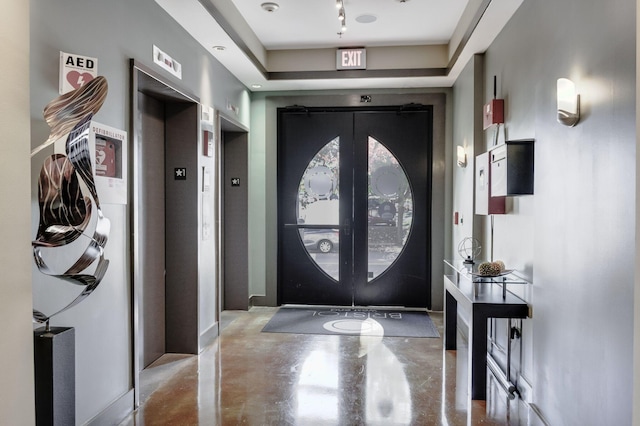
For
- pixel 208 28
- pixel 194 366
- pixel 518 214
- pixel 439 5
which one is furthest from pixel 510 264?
pixel 208 28

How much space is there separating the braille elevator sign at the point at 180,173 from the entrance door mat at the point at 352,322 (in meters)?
1.88

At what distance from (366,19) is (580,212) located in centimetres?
301

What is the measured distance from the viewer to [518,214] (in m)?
3.38

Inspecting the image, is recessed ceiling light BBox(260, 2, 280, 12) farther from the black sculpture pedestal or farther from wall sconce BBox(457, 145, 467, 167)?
the black sculpture pedestal

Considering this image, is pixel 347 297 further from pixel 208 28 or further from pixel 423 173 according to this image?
pixel 208 28

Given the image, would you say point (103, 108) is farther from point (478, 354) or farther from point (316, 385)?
point (478, 354)

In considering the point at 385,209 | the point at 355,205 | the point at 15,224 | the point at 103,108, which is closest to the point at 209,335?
the point at 355,205

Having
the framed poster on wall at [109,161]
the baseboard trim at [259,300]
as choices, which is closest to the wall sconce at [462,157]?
the baseboard trim at [259,300]

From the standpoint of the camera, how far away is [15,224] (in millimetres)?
1700

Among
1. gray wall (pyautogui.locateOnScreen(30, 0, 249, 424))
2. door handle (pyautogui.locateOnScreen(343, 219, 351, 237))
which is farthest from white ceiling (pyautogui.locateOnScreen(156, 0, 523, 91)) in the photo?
door handle (pyautogui.locateOnScreen(343, 219, 351, 237))

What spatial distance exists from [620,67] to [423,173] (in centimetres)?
398

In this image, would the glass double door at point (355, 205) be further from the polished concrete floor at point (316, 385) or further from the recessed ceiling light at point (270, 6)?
the recessed ceiling light at point (270, 6)

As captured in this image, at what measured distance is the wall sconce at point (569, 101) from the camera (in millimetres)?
2379

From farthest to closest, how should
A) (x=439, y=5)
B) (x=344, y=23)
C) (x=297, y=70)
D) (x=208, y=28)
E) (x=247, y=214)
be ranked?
(x=247, y=214) → (x=297, y=70) → (x=344, y=23) → (x=439, y=5) → (x=208, y=28)
